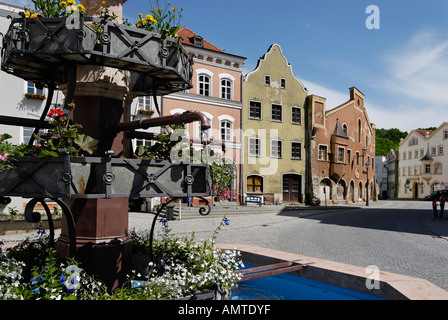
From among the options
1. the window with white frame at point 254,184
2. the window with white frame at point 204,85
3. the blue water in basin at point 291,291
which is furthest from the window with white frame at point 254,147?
the blue water in basin at point 291,291

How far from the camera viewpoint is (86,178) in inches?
118

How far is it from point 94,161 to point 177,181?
741 millimetres

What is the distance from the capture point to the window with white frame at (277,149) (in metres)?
29.5

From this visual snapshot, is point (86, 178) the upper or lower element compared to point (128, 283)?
upper

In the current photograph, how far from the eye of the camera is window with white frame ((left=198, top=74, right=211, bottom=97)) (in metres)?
25.5

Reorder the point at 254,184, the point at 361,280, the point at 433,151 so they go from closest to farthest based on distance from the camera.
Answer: the point at 361,280
the point at 254,184
the point at 433,151

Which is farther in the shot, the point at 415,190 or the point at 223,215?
the point at 415,190

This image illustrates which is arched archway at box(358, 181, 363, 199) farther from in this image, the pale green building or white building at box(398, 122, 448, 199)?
white building at box(398, 122, 448, 199)

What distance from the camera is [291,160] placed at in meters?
30.7

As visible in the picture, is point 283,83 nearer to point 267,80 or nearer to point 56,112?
point 267,80

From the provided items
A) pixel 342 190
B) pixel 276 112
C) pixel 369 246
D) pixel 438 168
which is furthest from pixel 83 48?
pixel 438 168

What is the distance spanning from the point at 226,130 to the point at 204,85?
12.0ft
